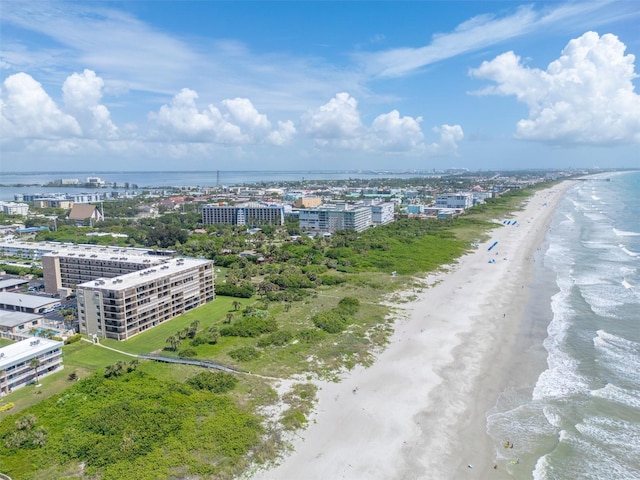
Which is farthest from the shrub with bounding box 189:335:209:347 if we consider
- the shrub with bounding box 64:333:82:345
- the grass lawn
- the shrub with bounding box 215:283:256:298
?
the shrub with bounding box 215:283:256:298

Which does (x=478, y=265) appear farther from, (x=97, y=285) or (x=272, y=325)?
(x=97, y=285)

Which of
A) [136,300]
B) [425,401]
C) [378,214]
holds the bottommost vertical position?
[425,401]

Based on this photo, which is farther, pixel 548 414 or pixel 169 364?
pixel 169 364

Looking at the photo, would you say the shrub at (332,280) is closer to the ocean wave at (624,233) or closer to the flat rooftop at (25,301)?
the flat rooftop at (25,301)

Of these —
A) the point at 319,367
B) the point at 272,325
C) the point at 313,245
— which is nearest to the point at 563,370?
the point at 319,367

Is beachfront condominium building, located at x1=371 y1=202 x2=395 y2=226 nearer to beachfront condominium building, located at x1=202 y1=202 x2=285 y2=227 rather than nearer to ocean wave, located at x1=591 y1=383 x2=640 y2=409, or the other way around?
beachfront condominium building, located at x1=202 y1=202 x2=285 y2=227

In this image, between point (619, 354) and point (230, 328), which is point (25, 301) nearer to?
point (230, 328)

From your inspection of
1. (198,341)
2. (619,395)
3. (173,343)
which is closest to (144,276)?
(173,343)

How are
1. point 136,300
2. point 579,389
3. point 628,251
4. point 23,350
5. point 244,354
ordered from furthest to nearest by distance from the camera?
point 628,251 → point 136,300 → point 244,354 → point 23,350 → point 579,389

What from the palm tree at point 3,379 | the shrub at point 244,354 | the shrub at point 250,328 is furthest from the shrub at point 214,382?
the palm tree at point 3,379
